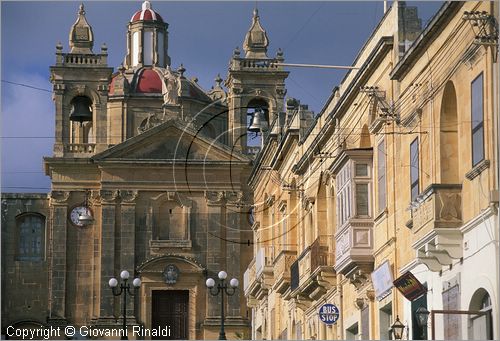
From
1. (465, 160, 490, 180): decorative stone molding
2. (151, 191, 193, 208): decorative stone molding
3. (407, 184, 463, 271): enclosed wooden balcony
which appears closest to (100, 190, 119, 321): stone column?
(151, 191, 193, 208): decorative stone molding

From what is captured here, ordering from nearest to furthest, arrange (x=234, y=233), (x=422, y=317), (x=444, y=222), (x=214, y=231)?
1. (x=444, y=222)
2. (x=422, y=317)
3. (x=214, y=231)
4. (x=234, y=233)

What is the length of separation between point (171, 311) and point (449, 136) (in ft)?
172

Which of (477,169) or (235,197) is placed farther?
(235,197)

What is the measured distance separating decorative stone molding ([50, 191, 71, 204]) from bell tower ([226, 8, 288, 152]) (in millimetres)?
8302

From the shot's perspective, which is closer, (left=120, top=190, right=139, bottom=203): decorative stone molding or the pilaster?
the pilaster

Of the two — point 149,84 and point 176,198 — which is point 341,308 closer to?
point 176,198

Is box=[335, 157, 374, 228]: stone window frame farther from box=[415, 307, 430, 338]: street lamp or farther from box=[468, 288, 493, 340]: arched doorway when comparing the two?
box=[468, 288, 493, 340]: arched doorway

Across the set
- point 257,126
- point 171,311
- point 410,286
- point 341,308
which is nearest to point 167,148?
point 171,311

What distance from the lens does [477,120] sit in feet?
102

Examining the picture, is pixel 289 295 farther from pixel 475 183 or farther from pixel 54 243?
pixel 54 243

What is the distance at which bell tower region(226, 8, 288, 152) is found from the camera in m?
84.3

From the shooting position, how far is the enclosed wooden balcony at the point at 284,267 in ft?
178

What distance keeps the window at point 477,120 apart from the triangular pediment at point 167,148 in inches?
2105

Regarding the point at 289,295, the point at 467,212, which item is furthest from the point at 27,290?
the point at 467,212
